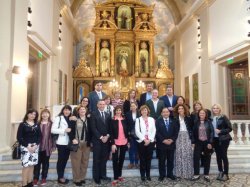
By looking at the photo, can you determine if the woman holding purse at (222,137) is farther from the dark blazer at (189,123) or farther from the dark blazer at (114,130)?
the dark blazer at (114,130)

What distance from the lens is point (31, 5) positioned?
6742 millimetres

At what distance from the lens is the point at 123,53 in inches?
542

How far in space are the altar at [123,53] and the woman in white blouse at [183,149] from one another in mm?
8098

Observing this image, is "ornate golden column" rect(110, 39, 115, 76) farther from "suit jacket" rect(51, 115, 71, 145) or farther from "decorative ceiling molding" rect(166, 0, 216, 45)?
"suit jacket" rect(51, 115, 71, 145)

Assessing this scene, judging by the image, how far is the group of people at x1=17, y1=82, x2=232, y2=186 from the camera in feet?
14.1

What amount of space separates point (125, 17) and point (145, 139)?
35.7ft

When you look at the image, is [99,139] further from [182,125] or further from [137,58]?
[137,58]

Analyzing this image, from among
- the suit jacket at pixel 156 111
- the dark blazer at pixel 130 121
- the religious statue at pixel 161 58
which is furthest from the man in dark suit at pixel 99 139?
the religious statue at pixel 161 58

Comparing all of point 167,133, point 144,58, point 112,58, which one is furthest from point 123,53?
point 167,133

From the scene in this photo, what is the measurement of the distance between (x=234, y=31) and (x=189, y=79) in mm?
4246

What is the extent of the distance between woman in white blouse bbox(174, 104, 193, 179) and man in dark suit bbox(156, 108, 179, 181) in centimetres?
13

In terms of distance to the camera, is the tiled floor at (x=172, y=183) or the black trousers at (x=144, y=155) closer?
the tiled floor at (x=172, y=183)

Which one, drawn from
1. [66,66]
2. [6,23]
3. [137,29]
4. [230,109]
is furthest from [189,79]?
[6,23]

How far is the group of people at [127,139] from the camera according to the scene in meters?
4.29
